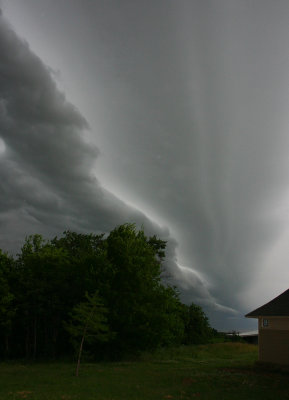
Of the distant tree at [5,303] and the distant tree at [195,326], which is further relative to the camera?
the distant tree at [195,326]

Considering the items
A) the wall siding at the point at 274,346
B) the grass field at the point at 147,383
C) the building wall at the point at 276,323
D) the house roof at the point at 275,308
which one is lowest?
the grass field at the point at 147,383

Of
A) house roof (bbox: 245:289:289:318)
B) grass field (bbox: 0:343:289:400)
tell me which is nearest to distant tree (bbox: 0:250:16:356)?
grass field (bbox: 0:343:289:400)

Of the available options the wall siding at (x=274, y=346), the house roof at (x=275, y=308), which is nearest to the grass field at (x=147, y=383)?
the wall siding at (x=274, y=346)

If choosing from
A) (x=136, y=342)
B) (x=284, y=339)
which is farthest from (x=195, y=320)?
(x=284, y=339)

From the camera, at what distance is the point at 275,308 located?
30.7m

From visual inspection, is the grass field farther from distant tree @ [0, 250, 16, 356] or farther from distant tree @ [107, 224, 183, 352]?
distant tree @ [0, 250, 16, 356]

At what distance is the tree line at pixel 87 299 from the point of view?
1335 inches

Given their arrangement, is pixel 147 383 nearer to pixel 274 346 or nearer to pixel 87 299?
pixel 274 346

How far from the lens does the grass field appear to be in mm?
17875

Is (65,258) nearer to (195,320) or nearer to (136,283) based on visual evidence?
(136,283)

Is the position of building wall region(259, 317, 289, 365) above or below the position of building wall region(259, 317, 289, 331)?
below

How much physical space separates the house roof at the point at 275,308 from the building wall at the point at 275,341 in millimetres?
405

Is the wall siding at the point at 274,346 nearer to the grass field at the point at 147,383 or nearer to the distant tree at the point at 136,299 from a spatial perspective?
the grass field at the point at 147,383

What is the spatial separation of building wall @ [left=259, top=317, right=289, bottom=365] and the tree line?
28.5ft
